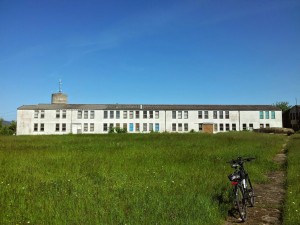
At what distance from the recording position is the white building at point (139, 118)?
5834cm

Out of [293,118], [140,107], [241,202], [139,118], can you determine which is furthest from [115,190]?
[293,118]

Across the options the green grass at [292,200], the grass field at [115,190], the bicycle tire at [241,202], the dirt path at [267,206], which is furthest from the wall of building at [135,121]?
the bicycle tire at [241,202]

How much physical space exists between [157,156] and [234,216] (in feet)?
28.4

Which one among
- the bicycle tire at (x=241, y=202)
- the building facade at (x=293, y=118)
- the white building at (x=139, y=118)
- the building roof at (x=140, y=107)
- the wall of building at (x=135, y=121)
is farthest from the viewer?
the building facade at (x=293, y=118)

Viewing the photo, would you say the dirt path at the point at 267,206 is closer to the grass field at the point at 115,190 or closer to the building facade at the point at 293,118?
the grass field at the point at 115,190

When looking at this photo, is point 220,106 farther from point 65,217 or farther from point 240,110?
point 65,217

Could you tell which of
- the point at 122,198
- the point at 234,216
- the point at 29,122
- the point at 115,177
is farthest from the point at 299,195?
the point at 29,122

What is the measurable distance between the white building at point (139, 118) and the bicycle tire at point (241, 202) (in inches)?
2087

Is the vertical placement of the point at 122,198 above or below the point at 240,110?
below

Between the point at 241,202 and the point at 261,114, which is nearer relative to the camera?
the point at 241,202

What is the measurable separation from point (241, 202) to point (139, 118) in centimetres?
5366

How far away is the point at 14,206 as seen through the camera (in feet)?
23.8

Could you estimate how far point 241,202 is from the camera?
6.81 m

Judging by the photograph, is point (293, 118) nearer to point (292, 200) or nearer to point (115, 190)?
point (292, 200)
